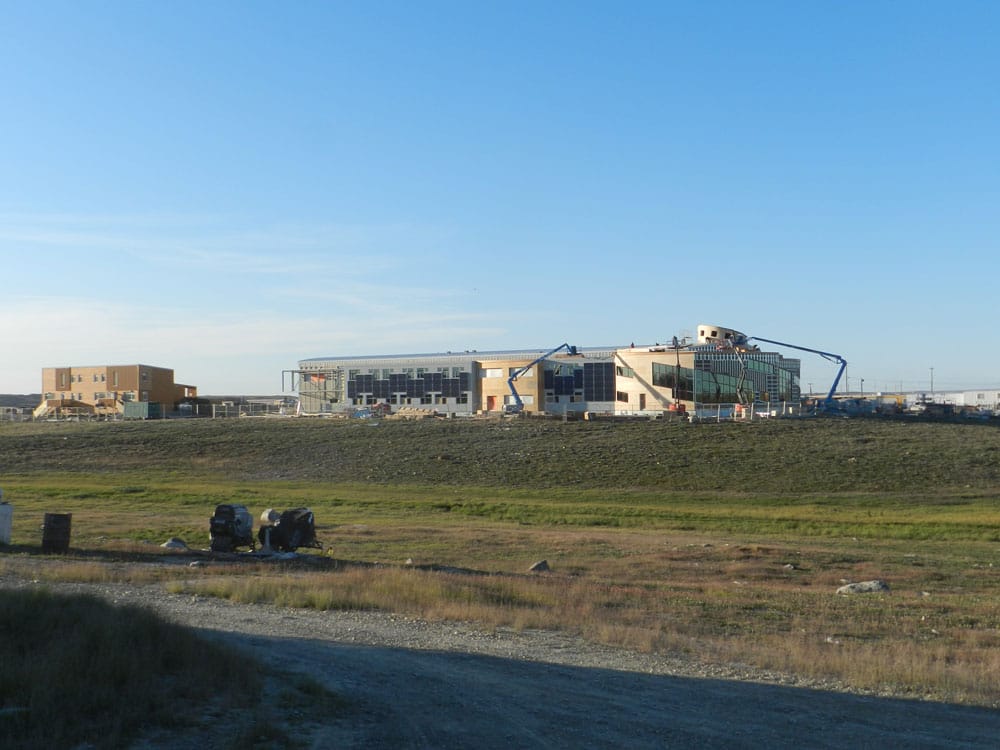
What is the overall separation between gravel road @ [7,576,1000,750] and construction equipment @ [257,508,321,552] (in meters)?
12.1

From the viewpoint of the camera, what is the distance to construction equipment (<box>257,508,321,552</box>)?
26.8 meters

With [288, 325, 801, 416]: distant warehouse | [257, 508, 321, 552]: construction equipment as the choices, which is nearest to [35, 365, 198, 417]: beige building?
[288, 325, 801, 416]: distant warehouse

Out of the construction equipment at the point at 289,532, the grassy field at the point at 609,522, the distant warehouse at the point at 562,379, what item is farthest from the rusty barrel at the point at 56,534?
the distant warehouse at the point at 562,379

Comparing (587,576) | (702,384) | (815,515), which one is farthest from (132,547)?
(702,384)

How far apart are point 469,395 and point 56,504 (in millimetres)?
54881

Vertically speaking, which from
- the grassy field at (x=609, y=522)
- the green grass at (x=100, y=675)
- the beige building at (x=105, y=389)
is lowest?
the grassy field at (x=609, y=522)

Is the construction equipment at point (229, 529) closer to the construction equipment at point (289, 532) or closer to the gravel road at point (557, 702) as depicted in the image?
the construction equipment at point (289, 532)

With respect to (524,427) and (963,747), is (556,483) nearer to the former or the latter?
(524,427)

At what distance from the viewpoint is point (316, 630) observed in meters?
14.6

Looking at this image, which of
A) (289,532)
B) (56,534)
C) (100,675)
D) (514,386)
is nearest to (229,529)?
(289,532)

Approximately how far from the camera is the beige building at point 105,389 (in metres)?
108

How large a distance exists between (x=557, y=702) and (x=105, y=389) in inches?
4302

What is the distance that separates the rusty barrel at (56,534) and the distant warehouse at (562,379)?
209 ft

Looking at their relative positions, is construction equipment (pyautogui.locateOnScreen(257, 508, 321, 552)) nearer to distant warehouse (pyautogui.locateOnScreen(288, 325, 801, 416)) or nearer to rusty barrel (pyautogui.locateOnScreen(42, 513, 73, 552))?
rusty barrel (pyautogui.locateOnScreen(42, 513, 73, 552))
